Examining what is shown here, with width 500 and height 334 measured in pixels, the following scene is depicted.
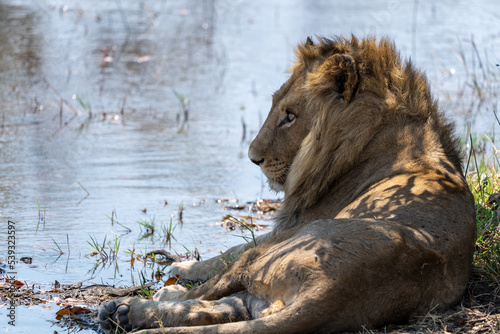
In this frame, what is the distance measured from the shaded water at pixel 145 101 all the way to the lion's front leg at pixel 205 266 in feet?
1.11

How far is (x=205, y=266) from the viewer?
14.4 feet

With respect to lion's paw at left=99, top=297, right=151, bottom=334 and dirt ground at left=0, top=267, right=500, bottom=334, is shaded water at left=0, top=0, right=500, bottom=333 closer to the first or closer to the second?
dirt ground at left=0, top=267, right=500, bottom=334

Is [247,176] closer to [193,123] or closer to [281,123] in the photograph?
[193,123]

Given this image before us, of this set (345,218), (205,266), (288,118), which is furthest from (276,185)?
(345,218)

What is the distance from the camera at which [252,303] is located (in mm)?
3314

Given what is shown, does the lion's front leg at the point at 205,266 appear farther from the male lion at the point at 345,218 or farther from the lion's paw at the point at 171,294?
the lion's paw at the point at 171,294

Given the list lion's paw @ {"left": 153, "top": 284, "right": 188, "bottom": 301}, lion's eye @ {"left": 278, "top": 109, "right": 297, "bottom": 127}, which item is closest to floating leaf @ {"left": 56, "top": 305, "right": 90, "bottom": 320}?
lion's paw @ {"left": 153, "top": 284, "right": 188, "bottom": 301}

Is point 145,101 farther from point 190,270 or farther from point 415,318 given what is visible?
point 415,318

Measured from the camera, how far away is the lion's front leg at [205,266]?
4332 mm

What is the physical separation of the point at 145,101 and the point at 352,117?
557cm

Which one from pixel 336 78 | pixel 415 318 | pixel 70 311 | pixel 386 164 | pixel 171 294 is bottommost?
pixel 70 311

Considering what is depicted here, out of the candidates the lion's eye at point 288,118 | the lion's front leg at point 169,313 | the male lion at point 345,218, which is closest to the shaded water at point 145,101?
the lion's front leg at point 169,313

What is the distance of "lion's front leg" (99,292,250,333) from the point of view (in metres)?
3.27

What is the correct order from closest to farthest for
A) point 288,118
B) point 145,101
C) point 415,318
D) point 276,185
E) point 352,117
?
point 415,318, point 352,117, point 288,118, point 276,185, point 145,101
